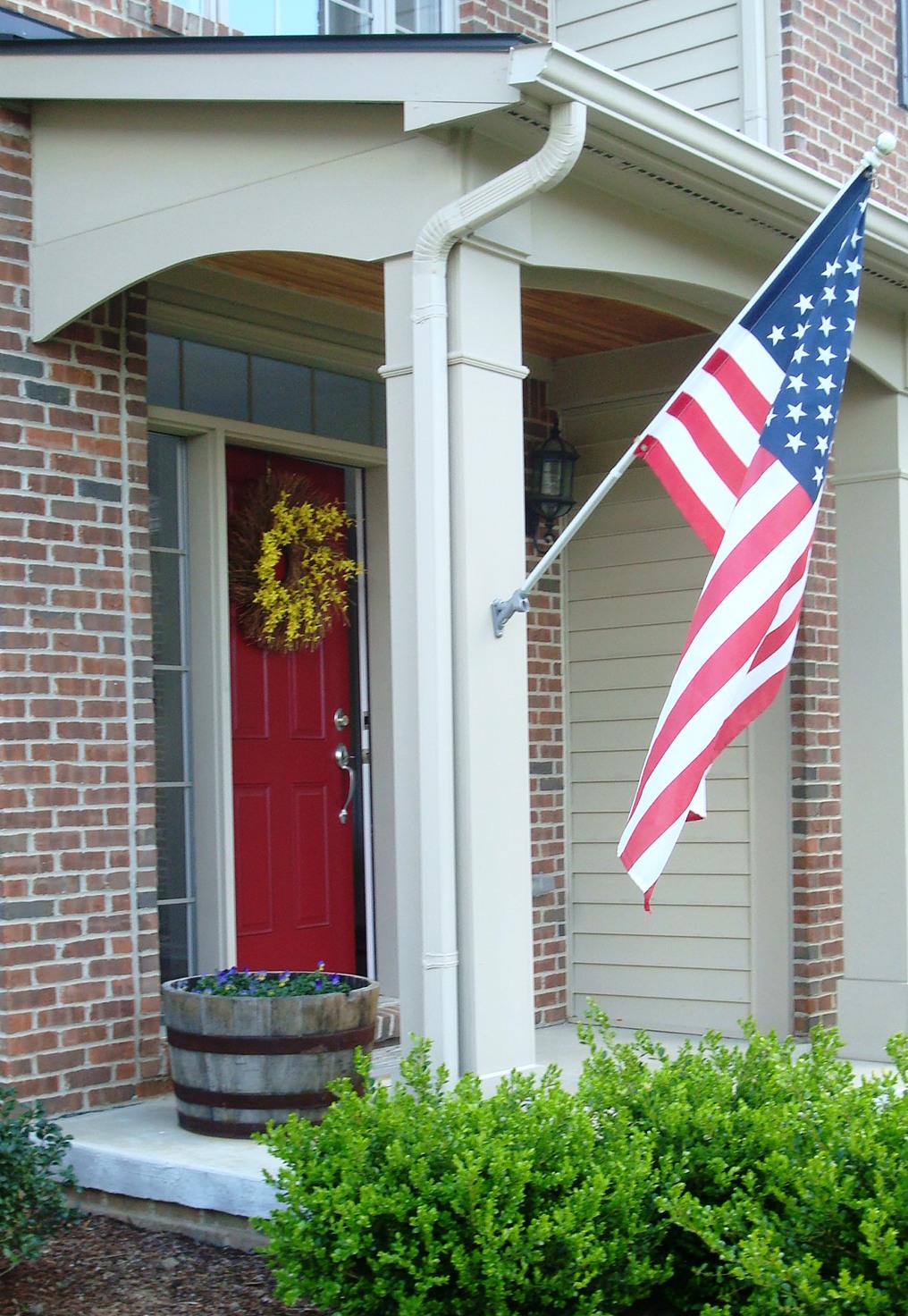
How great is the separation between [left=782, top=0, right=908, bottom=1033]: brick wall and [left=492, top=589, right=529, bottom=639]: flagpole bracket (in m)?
2.85

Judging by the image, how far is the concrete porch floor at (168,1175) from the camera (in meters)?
4.14

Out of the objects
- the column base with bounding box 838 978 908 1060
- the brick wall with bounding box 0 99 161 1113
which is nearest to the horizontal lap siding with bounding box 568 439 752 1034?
the column base with bounding box 838 978 908 1060

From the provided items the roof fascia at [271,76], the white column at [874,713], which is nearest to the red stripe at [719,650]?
the roof fascia at [271,76]

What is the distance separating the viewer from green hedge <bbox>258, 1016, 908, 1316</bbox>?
3.14 metres

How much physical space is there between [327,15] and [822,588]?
320cm

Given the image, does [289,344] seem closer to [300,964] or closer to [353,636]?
[353,636]

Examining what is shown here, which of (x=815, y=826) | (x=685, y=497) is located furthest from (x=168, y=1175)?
(x=815, y=826)

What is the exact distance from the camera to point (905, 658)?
606cm

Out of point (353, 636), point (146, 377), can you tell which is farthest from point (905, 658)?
point (146, 377)

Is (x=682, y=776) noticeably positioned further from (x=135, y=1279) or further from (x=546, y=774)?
(x=546, y=774)

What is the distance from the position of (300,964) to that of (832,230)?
3435 millimetres

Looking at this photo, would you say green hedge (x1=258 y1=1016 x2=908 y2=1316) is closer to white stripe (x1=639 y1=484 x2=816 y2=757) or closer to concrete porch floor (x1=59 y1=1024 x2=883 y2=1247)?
concrete porch floor (x1=59 y1=1024 x2=883 y2=1247)

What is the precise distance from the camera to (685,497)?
3.98 metres

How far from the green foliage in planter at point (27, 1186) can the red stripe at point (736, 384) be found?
8.43ft
